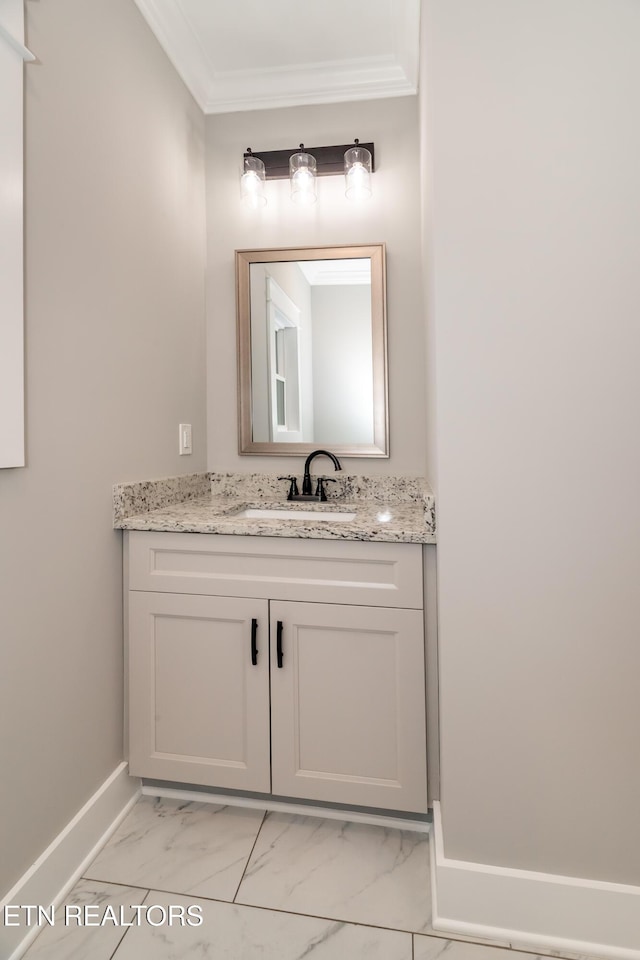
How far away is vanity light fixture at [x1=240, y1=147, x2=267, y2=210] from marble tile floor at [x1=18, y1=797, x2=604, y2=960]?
7.32 ft

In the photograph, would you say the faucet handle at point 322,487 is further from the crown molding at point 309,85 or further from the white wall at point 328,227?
the crown molding at point 309,85

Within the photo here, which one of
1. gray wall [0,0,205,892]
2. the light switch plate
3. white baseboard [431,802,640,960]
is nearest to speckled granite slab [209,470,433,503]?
the light switch plate

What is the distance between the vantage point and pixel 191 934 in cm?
115

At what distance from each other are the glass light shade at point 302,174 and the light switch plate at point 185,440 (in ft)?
3.38

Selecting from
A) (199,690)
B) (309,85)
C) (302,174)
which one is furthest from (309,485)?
(309,85)

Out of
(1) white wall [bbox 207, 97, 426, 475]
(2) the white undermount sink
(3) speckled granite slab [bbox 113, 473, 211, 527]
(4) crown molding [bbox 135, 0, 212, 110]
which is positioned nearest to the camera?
(3) speckled granite slab [bbox 113, 473, 211, 527]

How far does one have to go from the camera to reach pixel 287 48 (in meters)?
1.89

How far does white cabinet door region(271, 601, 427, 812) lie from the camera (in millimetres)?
1384

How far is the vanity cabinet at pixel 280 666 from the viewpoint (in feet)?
4.57

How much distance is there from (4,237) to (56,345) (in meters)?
0.27

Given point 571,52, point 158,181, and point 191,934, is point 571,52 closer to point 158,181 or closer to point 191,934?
point 158,181

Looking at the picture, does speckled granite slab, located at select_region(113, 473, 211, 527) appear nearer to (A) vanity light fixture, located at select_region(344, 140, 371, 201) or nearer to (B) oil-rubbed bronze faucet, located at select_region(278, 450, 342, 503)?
(B) oil-rubbed bronze faucet, located at select_region(278, 450, 342, 503)

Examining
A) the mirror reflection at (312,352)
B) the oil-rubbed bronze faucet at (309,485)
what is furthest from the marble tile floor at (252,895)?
the mirror reflection at (312,352)

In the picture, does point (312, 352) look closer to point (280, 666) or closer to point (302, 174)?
point (302, 174)
